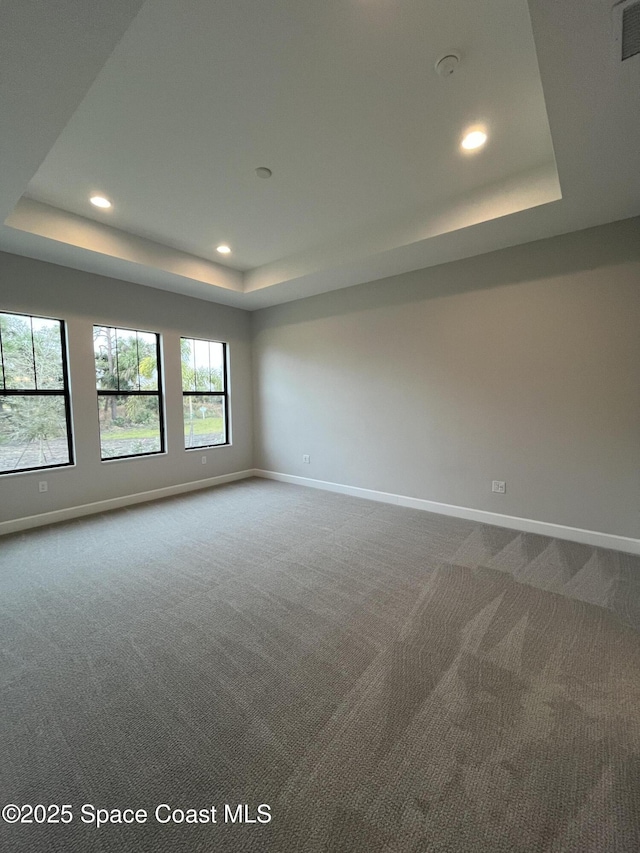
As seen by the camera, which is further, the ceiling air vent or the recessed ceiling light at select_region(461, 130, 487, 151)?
the recessed ceiling light at select_region(461, 130, 487, 151)

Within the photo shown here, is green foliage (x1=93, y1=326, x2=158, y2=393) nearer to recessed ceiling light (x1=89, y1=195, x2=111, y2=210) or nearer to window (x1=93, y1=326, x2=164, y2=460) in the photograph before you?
window (x1=93, y1=326, x2=164, y2=460)

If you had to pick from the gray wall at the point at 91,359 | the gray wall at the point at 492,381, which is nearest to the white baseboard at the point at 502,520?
the gray wall at the point at 492,381

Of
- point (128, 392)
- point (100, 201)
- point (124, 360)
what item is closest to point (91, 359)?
point (124, 360)

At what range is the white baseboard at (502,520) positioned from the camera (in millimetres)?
3002

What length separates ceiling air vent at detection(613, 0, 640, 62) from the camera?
1.30 metres

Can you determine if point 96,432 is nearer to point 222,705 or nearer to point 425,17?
point 222,705

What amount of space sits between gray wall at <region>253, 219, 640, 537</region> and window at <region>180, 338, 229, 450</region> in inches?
50.8

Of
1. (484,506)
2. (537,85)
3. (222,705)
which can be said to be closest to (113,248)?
(537,85)

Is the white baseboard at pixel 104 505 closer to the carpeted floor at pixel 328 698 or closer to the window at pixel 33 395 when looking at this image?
the window at pixel 33 395

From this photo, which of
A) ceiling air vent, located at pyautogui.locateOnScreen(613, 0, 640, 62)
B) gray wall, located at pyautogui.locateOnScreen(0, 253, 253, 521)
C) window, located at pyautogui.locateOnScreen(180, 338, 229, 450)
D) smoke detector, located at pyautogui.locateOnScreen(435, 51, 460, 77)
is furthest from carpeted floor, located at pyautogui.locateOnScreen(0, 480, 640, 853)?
smoke detector, located at pyautogui.locateOnScreen(435, 51, 460, 77)

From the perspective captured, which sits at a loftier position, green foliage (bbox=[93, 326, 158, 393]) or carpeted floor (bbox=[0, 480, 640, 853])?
green foliage (bbox=[93, 326, 158, 393])

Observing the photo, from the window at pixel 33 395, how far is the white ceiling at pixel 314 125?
79 cm

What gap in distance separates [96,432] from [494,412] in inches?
180

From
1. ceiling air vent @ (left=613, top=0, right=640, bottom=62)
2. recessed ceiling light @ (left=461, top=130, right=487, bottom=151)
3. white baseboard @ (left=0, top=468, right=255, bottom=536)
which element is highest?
recessed ceiling light @ (left=461, top=130, right=487, bottom=151)
